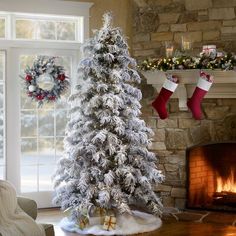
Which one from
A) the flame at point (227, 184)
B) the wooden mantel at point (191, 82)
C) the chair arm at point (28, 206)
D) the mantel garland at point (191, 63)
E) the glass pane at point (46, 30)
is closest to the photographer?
the chair arm at point (28, 206)

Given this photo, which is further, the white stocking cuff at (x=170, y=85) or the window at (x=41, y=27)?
the window at (x=41, y=27)

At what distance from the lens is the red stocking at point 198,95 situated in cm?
529

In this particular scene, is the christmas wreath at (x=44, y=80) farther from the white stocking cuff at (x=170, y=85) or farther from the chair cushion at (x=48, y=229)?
the chair cushion at (x=48, y=229)

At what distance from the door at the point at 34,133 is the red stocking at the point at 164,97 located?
3.99ft

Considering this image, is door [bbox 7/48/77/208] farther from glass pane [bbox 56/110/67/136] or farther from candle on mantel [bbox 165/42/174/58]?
candle on mantel [bbox 165/42/174/58]

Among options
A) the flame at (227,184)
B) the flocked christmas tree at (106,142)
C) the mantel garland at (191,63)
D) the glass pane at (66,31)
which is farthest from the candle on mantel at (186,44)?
the flame at (227,184)

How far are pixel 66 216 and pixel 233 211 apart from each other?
191 centimetres

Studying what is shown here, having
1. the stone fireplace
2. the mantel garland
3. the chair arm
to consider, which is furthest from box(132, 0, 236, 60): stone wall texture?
the chair arm

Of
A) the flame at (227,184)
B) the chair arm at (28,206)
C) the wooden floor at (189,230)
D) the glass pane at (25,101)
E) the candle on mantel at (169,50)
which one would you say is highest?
the candle on mantel at (169,50)

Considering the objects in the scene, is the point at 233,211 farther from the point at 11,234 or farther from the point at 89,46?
the point at 11,234

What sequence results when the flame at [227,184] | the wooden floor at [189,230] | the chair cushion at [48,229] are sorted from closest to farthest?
the chair cushion at [48,229] → the wooden floor at [189,230] → the flame at [227,184]

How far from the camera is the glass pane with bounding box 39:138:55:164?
600cm

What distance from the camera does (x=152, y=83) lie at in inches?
223

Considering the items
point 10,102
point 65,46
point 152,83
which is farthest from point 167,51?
point 10,102
